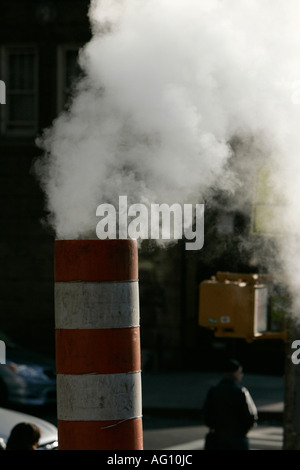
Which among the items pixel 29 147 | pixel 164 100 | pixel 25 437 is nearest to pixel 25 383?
pixel 29 147

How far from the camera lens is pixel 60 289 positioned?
3.21 m

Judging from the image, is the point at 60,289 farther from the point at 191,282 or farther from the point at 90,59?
the point at 191,282

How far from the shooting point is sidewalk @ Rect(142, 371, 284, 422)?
1528cm

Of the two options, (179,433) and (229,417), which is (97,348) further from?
(179,433)

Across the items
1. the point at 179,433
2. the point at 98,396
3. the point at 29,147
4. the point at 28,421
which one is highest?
the point at 29,147

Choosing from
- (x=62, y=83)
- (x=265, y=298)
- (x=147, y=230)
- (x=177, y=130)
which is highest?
(x=62, y=83)

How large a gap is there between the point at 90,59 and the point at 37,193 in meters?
15.8

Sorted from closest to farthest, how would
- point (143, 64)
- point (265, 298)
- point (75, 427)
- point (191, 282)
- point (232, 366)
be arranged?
1. point (75, 427)
2. point (143, 64)
3. point (265, 298)
4. point (232, 366)
5. point (191, 282)

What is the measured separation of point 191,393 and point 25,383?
12.6ft

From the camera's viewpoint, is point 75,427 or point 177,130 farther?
point 177,130

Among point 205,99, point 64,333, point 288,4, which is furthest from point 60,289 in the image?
point 288,4

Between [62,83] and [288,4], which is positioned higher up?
[62,83]

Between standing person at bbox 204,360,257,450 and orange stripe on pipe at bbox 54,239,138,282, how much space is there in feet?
17.6

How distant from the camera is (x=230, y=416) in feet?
27.3
